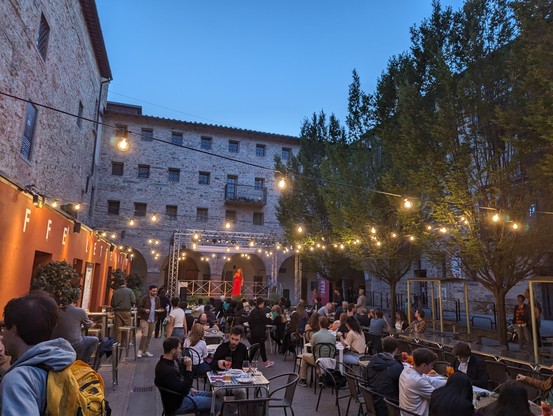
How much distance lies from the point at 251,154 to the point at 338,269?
11.9m

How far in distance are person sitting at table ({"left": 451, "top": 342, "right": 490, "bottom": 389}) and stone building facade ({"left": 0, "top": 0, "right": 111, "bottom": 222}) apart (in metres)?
7.92

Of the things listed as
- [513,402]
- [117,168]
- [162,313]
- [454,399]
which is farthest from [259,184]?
[513,402]

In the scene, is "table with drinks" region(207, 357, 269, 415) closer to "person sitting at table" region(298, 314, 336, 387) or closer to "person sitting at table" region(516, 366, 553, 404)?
"person sitting at table" region(298, 314, 336, 387)

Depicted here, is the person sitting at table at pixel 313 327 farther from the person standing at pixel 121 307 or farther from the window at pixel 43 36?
the window at pixel 43 36

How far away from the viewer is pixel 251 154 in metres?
28.3

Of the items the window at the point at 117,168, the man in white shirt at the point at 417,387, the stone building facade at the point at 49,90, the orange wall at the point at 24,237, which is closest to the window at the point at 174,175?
the window at the point at 117,168

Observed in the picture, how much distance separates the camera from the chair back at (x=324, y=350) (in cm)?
→ 700

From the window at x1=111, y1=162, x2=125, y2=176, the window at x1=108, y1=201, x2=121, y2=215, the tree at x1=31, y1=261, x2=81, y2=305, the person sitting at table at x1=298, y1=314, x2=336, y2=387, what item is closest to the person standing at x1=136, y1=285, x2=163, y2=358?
the tree at x1=31, y1=261, x2=81, y2=305

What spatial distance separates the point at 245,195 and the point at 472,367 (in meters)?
23.2

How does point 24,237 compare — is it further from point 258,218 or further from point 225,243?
point 258,218

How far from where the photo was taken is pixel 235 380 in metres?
4.83

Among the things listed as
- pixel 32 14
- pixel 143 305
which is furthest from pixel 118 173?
pixel 143 305

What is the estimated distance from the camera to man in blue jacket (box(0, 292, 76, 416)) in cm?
154

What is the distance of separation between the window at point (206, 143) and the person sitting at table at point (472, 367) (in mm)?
24126
